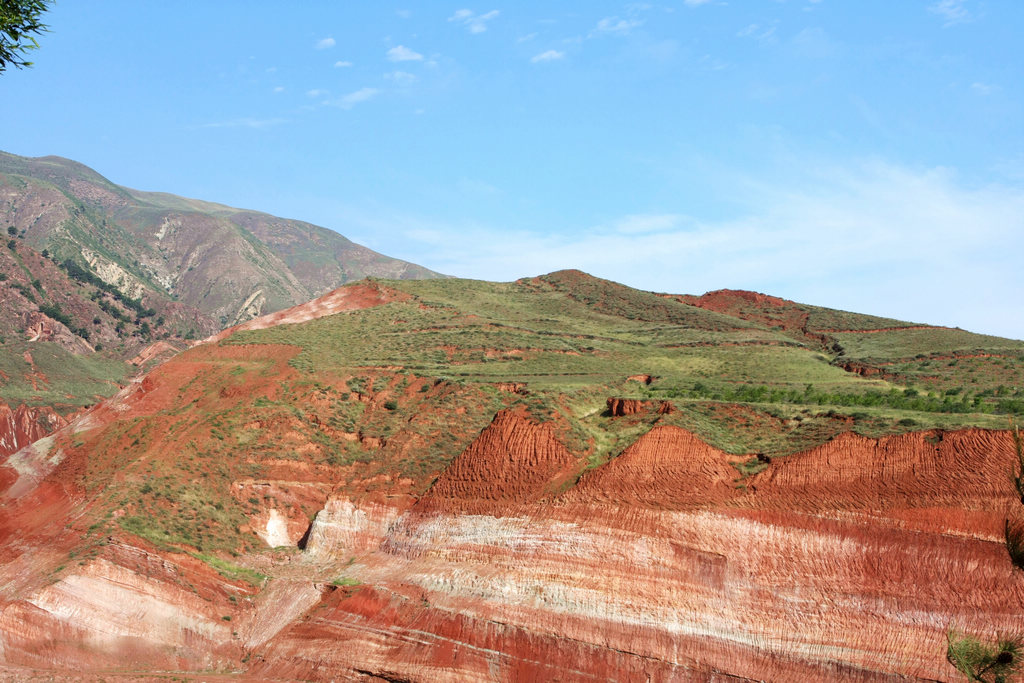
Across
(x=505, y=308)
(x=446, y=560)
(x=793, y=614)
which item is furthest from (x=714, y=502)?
(x=505, y=308)

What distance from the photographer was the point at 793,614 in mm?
24859

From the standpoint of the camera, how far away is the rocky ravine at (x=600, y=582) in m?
24.2

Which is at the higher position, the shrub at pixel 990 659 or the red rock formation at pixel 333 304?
the red rock formation at pixel 333 304

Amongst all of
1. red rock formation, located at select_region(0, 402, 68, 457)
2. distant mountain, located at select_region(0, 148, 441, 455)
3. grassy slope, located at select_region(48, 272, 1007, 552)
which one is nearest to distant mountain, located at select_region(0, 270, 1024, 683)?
grassy slope, located at select_region(48, 272, 1007, 552)

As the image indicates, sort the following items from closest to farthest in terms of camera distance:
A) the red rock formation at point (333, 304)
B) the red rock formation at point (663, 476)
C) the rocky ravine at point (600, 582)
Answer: the rocky ravine at point (600, 582), the red rock formation at point (663, 476), the red rock formation at point (333, 304)

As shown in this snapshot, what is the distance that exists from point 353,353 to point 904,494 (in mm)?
32325

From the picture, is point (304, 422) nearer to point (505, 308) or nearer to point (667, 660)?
point (667, 660)

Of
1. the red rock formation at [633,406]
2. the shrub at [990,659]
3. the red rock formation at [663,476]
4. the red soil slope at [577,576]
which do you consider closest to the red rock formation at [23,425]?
the red soil slope at [577,576]

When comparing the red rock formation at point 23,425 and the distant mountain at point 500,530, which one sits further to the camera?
the red rock formation at point 23,425

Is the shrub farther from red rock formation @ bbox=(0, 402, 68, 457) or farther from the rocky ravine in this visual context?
red rock formation @ bbox=(0, 402, 68, 457)

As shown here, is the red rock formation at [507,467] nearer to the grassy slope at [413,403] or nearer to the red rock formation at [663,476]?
the grassy slope at [413,403]

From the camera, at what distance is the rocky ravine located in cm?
2422

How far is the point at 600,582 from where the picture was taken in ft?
90.1

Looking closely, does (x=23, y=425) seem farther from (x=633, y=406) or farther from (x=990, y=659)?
(x=990, y=659)
